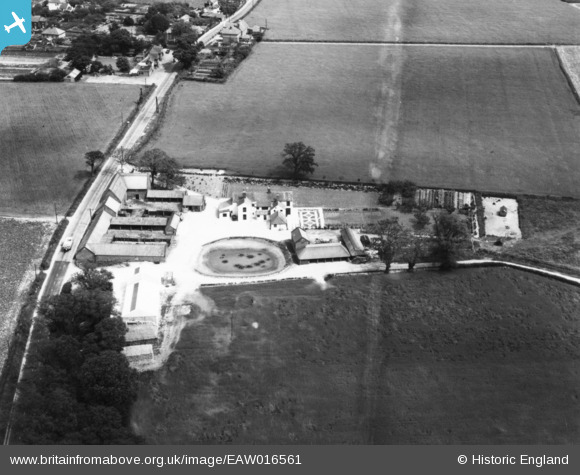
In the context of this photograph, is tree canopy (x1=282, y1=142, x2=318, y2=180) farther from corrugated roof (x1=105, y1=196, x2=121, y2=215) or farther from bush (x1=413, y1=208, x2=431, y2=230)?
corrugated roof (x1=105, y1=196, x2=121, y2=215)

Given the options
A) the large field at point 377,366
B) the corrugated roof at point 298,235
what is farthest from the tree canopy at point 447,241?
the corrugated roof at point 298,235

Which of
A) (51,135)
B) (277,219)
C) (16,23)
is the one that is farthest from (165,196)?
(16,23)

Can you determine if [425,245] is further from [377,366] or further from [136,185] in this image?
[136,185]

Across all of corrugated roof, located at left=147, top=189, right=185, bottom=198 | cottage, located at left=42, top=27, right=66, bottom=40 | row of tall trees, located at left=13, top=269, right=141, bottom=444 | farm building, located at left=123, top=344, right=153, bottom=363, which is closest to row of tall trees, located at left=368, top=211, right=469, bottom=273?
farm building, located at left=123, top=344, right=153, bottom=363

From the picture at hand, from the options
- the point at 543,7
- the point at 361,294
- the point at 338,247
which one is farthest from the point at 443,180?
the point at 543,7

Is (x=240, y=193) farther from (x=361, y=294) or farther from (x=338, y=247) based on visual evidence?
(x=361, y=294)

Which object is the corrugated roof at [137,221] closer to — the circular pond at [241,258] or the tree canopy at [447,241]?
the circular pond at [241,258]
